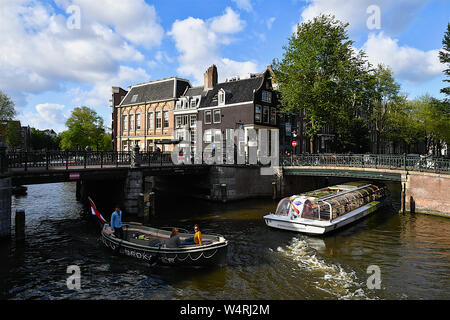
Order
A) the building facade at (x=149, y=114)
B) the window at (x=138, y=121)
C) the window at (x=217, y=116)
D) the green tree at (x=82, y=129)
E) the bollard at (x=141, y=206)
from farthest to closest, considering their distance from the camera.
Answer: the green tree at (x=82, y=129) < the window at (x=138, y=121) < the building facade at (x=149, y=114) < the window at (x=217, y=116) < the bollard at (x=141, y=206)

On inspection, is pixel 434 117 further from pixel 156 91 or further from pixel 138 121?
pixel 138 121

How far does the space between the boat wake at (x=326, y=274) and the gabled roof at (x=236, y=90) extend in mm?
29893

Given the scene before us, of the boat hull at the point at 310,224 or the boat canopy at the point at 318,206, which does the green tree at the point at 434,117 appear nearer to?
the boat canopy at the point at 318,206

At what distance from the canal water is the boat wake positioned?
0.04m

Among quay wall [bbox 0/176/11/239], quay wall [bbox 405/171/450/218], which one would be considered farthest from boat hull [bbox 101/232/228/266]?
quay wall [bbox 405/171/450/218]

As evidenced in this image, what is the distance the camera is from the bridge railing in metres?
26.7

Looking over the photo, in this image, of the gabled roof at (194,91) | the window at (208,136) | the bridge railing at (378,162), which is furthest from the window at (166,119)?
the bridge railing at (378,162)

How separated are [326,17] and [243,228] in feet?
107

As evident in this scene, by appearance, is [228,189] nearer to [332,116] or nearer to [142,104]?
[332,116]

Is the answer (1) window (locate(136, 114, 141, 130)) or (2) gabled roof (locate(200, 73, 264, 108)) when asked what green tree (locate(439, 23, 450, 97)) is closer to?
(2) gabled roof (locate(200, 73, 264, 108))

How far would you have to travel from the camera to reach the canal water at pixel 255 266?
491 inches

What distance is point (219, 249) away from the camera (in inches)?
570

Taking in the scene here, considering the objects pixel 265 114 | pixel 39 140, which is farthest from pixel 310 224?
pixel 39 140
